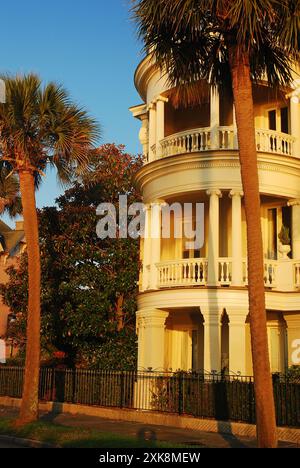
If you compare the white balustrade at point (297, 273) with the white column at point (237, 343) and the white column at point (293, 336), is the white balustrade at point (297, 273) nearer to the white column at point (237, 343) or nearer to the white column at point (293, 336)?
the white column at point (293, 336)

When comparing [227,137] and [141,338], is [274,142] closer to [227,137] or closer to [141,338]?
[227,137]

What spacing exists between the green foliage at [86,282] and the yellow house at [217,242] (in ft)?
9.02

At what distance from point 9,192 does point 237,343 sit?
10.5 m

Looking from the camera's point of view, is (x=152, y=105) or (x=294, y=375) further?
(x=152, y=105)

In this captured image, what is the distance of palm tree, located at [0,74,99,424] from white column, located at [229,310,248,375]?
19.6ft

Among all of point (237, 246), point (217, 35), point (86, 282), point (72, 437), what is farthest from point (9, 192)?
point (217, 35)

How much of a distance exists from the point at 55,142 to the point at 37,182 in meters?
2.05

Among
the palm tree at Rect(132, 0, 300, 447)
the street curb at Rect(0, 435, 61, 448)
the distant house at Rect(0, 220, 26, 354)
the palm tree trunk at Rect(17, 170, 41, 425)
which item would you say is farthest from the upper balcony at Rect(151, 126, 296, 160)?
the distant house at Rect(0, 220, 26, 354)

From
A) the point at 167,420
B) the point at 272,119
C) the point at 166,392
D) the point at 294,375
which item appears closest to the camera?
the point at 294,375

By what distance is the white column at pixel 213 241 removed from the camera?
20.2m

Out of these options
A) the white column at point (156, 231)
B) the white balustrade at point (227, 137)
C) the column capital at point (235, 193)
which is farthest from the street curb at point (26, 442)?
the white balustrade at point (227, 137)

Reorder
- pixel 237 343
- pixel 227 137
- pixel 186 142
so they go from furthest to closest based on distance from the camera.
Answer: pixel 186 142
pixel 227 137
pixel 237 343

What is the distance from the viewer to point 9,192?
2434cm

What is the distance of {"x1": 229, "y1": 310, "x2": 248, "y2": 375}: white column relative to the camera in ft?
63.1
